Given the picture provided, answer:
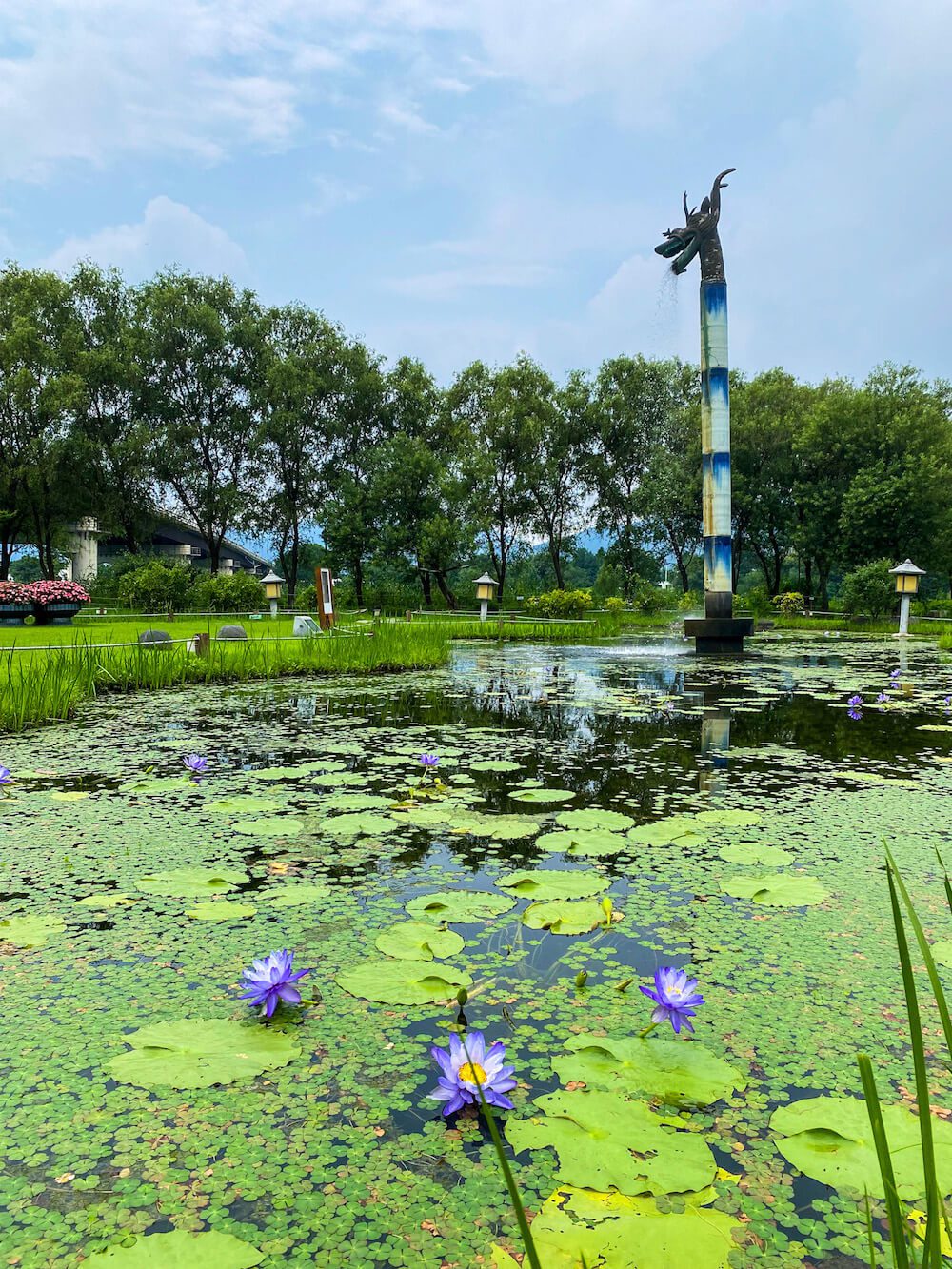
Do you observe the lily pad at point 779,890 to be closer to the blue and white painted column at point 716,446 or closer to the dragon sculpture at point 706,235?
the blue and white painted column at point 716,446

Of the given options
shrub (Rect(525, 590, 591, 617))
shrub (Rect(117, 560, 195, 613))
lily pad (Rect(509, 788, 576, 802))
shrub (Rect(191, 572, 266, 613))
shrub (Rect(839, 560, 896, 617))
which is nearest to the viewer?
lily pad (Rect(509, 788, 576, 802))

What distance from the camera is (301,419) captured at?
82.2 feet

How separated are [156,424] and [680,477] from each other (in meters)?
17.5

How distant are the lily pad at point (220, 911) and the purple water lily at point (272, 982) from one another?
18.5 inches

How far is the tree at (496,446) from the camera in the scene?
81.4 ft

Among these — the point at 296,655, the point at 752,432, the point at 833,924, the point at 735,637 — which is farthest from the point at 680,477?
the point at 833,924

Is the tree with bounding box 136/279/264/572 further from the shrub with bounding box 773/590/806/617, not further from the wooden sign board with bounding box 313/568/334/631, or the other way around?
the shrub with bounding box 773/590/806/617

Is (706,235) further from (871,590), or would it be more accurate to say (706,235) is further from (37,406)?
(37,406)

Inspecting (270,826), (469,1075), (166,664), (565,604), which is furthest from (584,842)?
(565,604)

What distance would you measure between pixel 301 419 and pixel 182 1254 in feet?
85.8

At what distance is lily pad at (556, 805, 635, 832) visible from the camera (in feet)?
8.10

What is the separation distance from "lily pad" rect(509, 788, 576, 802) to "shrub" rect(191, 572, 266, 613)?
18.5m

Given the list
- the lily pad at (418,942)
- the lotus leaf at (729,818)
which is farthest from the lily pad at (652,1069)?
the lotus leaf at (729,818)

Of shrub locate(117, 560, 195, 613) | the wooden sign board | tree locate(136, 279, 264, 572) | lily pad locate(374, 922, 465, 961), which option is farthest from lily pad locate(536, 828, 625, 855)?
tree locate(136, 279, 264, 572)
